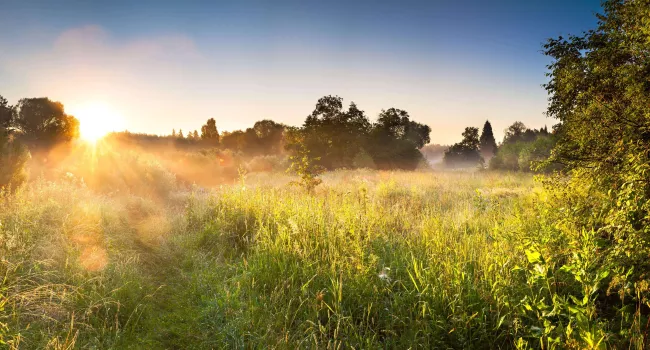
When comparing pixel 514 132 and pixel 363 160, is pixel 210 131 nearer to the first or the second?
pixel 363 160

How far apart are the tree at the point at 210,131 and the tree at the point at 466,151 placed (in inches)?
1694

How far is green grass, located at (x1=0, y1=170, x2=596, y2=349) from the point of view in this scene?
2.97 metres

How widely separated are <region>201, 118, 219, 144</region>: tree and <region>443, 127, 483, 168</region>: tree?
43.0 metres

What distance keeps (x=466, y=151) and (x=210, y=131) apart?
152ft

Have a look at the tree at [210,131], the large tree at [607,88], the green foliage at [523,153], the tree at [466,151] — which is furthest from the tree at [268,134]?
the large tree at [607,88]

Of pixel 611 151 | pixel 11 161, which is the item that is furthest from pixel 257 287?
pixel 11 161

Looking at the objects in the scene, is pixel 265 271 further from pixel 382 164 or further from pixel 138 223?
pixel 382 164

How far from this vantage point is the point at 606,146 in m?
3.47

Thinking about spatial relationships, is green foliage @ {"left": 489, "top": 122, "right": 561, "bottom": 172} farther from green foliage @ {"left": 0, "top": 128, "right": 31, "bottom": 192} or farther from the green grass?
green foliage @ {"left": 0, "top": 128, "right": 31, "bottom": 192}

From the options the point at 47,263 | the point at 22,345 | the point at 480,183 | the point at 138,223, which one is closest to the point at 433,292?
the point at 22,345

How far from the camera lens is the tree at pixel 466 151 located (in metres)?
55.1

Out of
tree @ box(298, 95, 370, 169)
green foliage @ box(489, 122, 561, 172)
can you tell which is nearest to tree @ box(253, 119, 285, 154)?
tree @ box(298, 95, 370, 169)

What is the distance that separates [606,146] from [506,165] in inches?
1377

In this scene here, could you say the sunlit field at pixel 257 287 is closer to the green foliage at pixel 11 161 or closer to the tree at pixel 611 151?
the tree at pixel 611 151
